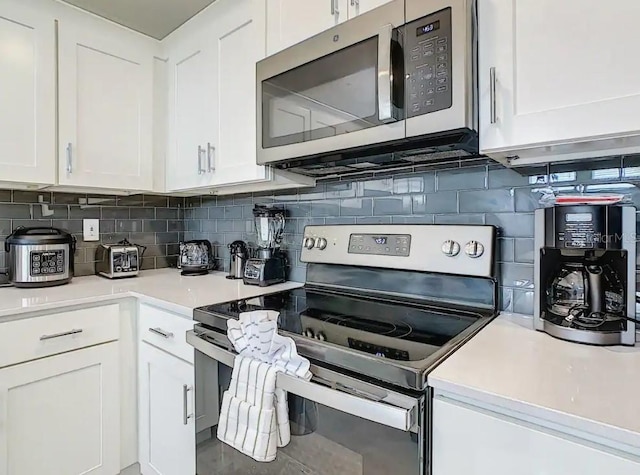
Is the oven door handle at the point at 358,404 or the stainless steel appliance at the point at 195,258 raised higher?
the stainless steel appliance at the point at 195,258

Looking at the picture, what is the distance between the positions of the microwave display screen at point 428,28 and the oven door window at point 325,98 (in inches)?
2.6

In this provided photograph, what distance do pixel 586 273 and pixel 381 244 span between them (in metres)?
0.64

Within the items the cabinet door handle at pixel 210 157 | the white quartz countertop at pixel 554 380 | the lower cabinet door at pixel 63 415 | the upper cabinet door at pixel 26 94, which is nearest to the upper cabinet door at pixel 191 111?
the cabinet door handle at pixel 210 157

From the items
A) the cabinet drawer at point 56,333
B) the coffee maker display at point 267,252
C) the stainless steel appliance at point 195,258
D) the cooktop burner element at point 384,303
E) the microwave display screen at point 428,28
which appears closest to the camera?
the cooktop burner element at point 384,303

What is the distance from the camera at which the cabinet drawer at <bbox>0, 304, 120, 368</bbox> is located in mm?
1335

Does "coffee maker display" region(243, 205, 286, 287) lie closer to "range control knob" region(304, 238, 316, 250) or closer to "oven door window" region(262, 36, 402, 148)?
"range control knob" region(304, 238, 316, 250)

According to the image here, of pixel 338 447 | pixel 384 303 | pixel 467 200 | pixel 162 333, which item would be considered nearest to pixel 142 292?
pixel 162 333

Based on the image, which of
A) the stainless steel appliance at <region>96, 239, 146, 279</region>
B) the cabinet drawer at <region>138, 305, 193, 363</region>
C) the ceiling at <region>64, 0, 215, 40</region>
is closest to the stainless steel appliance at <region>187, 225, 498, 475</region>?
the cabinet drawer at <region>138, 305, 193, 363</region>

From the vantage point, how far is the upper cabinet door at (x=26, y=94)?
61.2 inches

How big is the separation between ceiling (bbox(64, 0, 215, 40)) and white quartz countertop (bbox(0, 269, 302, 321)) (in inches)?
50.3

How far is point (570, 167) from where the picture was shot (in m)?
1.11

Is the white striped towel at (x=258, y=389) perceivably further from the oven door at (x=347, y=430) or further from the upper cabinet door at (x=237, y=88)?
the upper cabinet door at (x=237, y=88)

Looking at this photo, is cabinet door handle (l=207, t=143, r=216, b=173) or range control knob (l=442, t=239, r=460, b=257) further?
cabinet door handle (l=207, t=143, r=216, b=173)

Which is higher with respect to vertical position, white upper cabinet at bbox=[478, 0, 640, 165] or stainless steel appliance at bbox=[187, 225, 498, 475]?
white upper cabinet at bbox=[478, 0, 640, 165]
